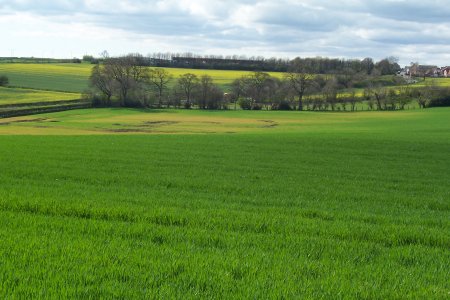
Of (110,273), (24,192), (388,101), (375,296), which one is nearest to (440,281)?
(375,296)

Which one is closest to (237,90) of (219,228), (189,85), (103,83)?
(189,85)

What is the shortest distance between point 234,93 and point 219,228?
101 meters

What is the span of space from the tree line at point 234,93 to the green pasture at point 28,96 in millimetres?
5536

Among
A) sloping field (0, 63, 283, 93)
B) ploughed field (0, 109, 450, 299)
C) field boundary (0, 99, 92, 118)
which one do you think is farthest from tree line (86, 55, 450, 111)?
ploughed field (0, 109, 450, 299)

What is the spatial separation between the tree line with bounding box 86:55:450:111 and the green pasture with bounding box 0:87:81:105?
5.54 m

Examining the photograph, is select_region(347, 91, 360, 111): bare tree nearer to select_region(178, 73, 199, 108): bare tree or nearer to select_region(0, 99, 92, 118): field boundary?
select_region(178, 73, 199, 108): bare tree

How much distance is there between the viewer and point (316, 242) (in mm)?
8680

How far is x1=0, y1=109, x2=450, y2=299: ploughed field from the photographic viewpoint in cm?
641

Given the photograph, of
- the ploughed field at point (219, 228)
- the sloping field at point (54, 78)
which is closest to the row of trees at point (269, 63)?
the sloping field at point (54, 78)

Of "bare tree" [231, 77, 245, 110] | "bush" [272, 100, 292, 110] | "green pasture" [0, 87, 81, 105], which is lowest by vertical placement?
"bush" [272, 100, 292, 110]

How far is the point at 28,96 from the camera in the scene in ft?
298

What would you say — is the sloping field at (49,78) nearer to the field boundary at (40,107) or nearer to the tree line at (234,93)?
the tree line at (234,93)

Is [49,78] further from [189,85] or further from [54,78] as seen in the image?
[189,85]

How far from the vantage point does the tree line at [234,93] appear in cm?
9785
